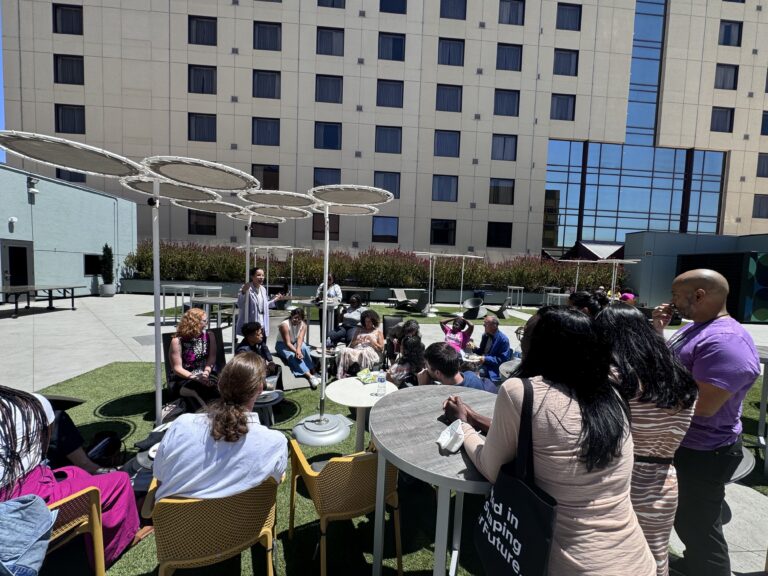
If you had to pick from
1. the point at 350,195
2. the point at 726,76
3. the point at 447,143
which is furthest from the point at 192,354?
the point at 726,76

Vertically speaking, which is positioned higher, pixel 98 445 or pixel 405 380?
pixel 405 380

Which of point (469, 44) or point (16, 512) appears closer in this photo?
point (16, 512)

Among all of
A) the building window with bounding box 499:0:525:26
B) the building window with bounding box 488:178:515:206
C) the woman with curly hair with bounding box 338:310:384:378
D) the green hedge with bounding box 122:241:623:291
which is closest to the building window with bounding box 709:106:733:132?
the green hedge with bounding box 122:241:623:291

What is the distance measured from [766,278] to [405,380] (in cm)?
1809

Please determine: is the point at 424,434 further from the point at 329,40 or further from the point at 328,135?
the point at 329,40

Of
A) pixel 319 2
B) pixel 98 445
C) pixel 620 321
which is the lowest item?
pixel 98 445

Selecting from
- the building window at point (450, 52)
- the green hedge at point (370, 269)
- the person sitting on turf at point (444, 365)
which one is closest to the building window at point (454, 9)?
the building window at point (450, 52)

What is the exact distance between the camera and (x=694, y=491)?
6.73ft

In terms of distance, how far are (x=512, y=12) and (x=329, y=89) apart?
11991 mm

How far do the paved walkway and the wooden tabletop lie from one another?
6.32 feet

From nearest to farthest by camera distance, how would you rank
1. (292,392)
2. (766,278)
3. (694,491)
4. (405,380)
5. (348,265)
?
(694,491) → (405,380) → (292,392) → (766,278) → (348,265)

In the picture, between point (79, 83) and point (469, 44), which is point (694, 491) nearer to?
point (469, 44)

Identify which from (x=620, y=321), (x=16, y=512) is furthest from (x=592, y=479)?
(x=16, y=512)

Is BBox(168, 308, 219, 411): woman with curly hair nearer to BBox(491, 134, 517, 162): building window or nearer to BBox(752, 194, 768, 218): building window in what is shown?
BBox(491, 134, 517, 162): building window
